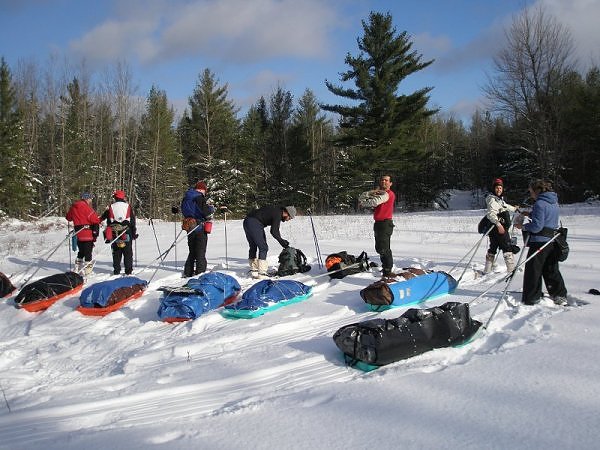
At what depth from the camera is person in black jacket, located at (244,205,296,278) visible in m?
8.52

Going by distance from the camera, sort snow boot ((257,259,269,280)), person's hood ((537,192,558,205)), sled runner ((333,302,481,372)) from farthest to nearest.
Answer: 1. snow boot ((257,259,269,280))
2. person's hood ((537,192,558,205))
3. sled runner ((333,302,481,372))

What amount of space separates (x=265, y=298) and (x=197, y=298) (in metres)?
0.97

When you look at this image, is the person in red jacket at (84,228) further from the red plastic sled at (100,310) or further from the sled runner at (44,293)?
the red plastic sled at (100,310)

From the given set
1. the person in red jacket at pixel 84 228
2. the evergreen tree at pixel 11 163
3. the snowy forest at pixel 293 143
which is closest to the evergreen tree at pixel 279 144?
the snowy forest at pixel 293 143

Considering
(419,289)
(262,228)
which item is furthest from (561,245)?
(262,228)

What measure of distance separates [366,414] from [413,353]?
1156 millimetres

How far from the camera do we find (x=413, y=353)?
13.9ft

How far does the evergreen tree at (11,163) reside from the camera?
90.6ft

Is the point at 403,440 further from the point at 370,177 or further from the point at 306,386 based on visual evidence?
the point at 370,177

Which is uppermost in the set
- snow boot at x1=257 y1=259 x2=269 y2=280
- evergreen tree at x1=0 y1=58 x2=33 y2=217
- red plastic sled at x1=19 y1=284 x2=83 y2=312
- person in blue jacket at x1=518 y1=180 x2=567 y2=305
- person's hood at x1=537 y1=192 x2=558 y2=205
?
evergreen tree at x1=0 y1=58 x2=33 y2=217

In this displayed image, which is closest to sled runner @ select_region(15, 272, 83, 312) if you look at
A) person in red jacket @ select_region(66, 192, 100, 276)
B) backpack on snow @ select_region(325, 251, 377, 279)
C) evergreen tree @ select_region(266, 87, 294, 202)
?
person in red jacket @ select_region(66, 192, 100, 276)

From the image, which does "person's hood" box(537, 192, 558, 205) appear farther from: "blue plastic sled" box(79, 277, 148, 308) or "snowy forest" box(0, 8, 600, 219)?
"snowy forest" box(0, 8, 600, 219)

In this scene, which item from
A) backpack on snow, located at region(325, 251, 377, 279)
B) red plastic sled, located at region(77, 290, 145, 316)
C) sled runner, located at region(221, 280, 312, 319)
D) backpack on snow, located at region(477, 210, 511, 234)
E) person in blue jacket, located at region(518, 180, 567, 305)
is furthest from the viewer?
backpack on snow, located at region(325, 251, 377, 279)

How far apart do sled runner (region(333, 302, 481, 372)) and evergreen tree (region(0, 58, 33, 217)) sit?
28896 millimetres
